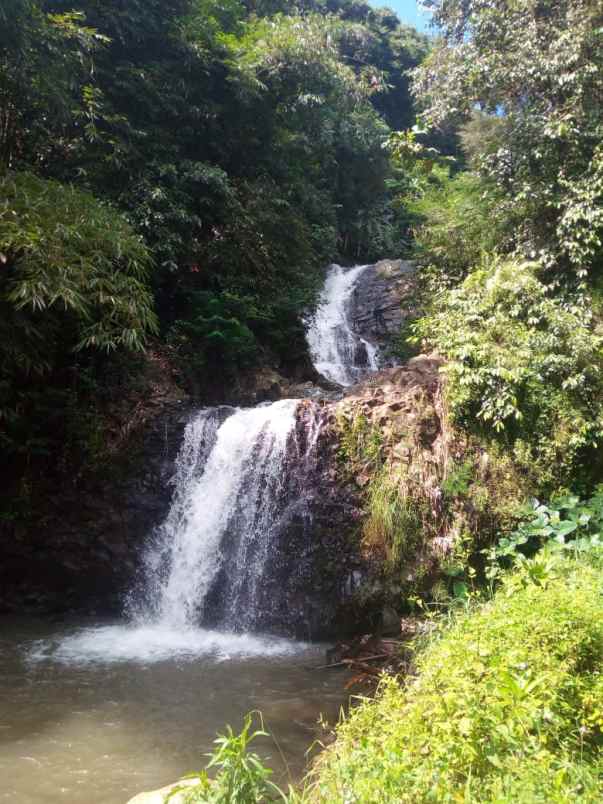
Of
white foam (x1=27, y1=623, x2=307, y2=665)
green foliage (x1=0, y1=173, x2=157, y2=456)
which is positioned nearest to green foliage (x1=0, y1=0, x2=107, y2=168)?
green foliage (x1=0, y1=173, x2=157, y2=456)

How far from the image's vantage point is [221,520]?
6574mm

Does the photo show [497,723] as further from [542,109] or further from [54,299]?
[542,109]

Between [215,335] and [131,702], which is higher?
[215,335]

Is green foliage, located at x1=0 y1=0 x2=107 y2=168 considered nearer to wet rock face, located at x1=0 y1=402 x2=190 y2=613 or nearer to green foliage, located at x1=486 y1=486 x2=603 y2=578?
wet rock face, located at x1=0 y1=402 x2=190 y2=613

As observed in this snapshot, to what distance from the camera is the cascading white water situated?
11.5m

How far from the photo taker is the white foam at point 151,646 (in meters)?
5.17

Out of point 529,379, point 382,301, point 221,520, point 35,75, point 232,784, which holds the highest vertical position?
point 35,75

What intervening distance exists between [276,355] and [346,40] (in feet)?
66.3

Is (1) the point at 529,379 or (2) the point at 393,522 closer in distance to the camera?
(2) the point at 393,522

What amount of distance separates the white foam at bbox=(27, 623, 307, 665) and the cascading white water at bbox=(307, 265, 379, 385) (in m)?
6.23

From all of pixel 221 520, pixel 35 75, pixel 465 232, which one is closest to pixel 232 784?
pixel 221 520

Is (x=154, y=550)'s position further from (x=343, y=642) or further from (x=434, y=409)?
(x=434, y=409)

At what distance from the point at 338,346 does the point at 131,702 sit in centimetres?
881

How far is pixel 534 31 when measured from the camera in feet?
29.0
